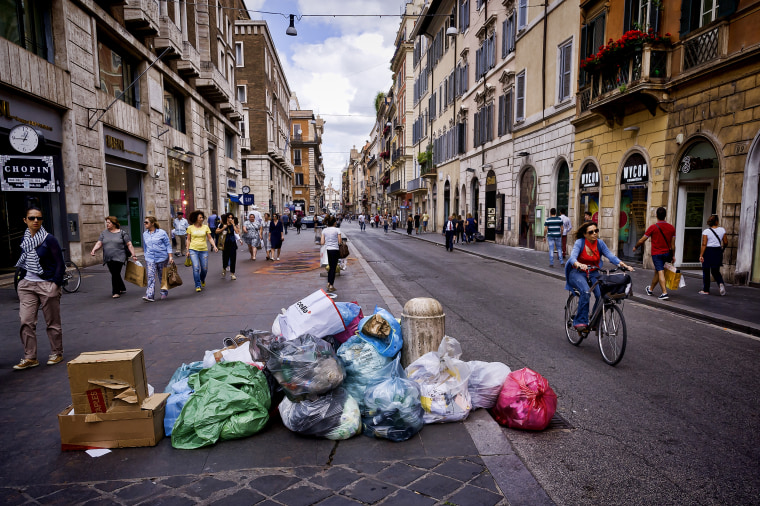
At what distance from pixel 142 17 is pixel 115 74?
214 centimetres

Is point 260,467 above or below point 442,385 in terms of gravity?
below

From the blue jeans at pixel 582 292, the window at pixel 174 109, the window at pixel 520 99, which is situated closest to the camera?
the blue jeans at pixel 582 292

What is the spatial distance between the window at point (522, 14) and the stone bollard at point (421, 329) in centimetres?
2053

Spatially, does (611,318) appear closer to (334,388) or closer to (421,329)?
(421,329)

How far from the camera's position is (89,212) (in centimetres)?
1357

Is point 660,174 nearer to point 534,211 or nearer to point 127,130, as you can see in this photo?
point 534,211

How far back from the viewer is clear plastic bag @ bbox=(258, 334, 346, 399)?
3.37 m

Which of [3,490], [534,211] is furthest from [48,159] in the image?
[534,211]

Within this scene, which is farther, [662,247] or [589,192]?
[589,192]

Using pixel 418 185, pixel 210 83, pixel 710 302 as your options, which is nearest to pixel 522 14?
pixel 210 83

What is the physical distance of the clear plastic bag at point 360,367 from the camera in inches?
146

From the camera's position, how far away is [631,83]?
42.3 ft

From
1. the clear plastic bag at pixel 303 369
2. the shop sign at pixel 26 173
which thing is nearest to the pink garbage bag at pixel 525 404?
the clear plastic bag at pixel 303 369

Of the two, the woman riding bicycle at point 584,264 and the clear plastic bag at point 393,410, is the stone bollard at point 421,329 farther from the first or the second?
the woman riding bicycle at point 584,264
